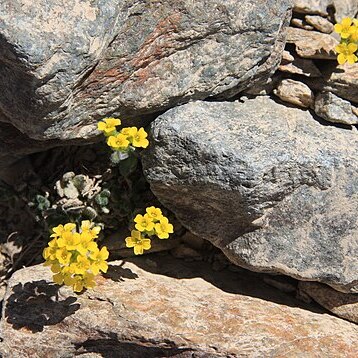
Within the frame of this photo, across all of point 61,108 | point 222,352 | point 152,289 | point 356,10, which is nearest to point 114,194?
point 152,289

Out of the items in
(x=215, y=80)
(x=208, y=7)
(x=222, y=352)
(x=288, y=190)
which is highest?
(x=208, y=7)

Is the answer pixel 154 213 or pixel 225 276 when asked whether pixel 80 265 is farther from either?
pixel 225 276

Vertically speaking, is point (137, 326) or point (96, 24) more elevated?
point (96, 24)

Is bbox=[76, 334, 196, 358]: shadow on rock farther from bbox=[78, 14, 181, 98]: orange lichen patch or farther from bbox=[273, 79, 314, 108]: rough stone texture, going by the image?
bbox=[273, 79, 314, 108]: rough stone texture

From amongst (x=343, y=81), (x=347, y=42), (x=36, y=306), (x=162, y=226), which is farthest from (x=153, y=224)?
(x=347, y=42)

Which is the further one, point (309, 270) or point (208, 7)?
point (309, 270)

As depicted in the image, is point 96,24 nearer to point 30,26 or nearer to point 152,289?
point 30,26
